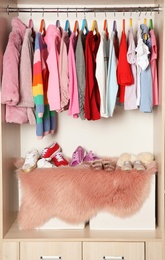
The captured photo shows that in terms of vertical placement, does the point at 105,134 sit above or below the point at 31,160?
above

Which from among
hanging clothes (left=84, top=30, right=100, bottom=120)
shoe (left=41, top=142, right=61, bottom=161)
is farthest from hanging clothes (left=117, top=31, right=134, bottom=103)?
shoe (left=41, top=142, right=61, bottom=161)

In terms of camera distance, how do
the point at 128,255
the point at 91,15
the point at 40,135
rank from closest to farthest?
1. the point at 128,255
2. the point at 40,135
3. the point at 91,15

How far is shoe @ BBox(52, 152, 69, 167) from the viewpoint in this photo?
282 cm

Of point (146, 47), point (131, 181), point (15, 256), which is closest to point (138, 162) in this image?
point (131, 181)

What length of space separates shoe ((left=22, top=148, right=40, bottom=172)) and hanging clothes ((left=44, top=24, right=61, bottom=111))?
0.44 m

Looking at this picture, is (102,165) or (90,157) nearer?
(102,165)

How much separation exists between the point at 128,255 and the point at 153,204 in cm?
36

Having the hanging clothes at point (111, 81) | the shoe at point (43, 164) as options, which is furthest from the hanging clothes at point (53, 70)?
the shoe at point (43, 164)

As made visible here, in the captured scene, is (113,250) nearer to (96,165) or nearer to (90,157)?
(96,165)

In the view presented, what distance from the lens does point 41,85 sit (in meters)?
2.48

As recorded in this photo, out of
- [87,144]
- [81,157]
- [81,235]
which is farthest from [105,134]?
[81,235]

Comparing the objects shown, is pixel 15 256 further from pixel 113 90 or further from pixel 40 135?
pixel 113 90

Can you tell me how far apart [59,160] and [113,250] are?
2.42 ft

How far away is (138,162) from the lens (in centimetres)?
275
